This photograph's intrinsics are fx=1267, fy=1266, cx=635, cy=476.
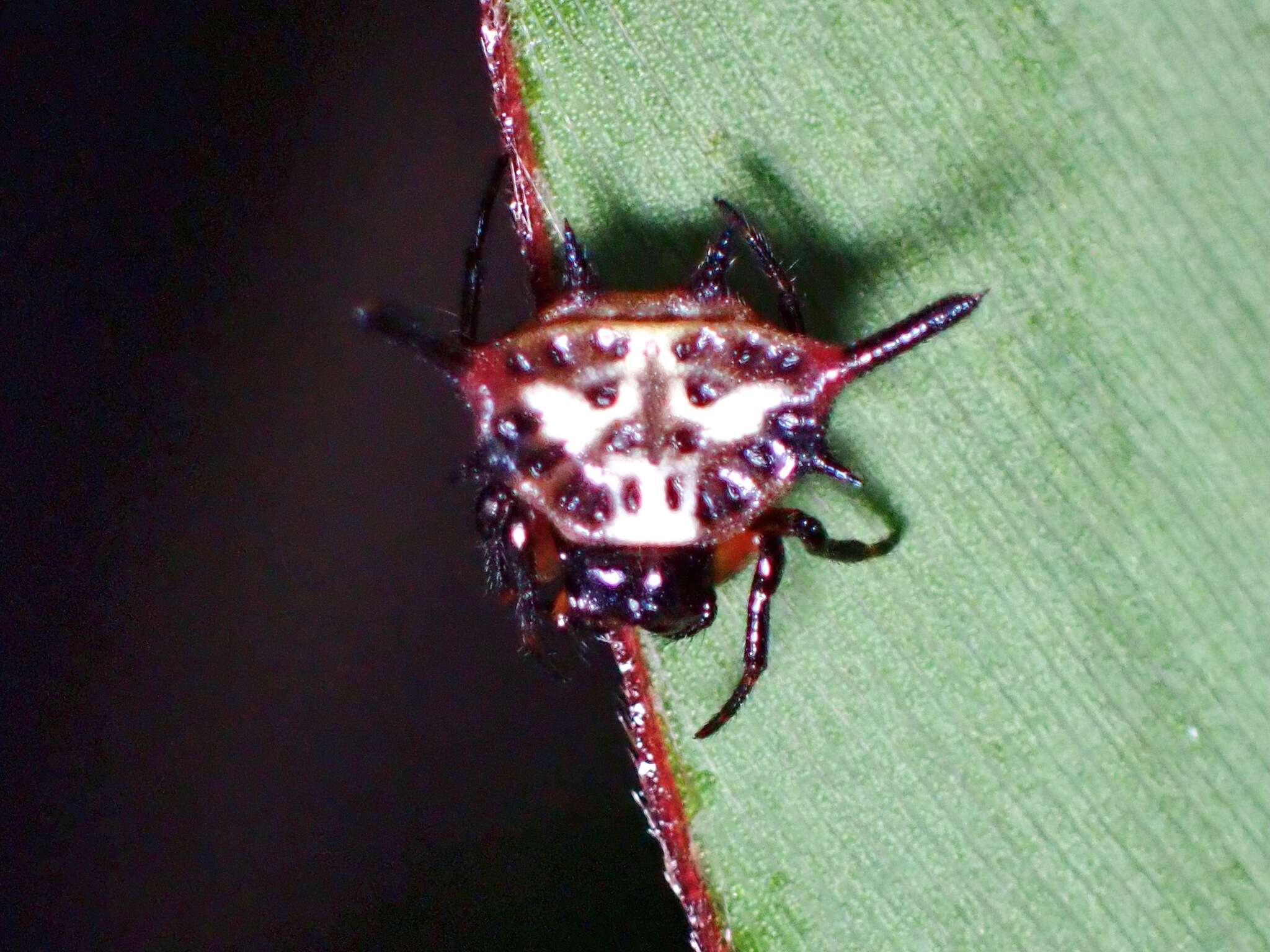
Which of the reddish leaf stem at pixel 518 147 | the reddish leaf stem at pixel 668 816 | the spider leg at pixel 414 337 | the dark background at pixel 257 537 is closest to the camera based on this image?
the spider leg at pixel 414 337

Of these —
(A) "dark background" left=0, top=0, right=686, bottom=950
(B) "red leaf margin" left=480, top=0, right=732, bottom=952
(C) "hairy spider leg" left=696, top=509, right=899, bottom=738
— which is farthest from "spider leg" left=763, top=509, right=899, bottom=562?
(A) "dark background" left=0, top=0, right=686, bottom=950

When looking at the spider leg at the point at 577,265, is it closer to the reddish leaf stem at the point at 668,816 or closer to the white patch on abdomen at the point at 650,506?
the white patch on abdomen at the point at 650,506

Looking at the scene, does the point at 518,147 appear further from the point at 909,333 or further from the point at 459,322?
the point at 909,333

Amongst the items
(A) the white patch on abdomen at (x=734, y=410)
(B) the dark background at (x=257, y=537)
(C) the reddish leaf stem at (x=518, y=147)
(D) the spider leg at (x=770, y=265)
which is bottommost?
(B) the dark background at (x=257, y=537)

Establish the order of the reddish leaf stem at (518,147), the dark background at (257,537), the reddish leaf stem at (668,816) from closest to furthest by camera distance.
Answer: the reddish leaf stem at (518,147), the reddish leaf stem at (668,816), the dark background at (257,537)

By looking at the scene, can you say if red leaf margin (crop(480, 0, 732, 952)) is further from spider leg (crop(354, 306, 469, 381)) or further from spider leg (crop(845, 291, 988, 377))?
spider leg (crop(845, 291, 988, 377))

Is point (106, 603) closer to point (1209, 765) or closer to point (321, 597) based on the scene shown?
point (321, 597)

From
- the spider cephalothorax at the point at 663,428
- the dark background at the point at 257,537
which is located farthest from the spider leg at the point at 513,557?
the dark background at the point at 257,537
